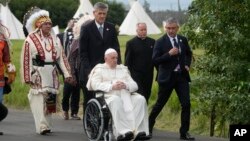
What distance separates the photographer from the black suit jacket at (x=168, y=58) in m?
10.9

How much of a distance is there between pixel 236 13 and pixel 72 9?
5849 cm

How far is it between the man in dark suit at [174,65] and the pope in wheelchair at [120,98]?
0.71 meters

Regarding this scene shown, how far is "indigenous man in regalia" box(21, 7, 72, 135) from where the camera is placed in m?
11.2

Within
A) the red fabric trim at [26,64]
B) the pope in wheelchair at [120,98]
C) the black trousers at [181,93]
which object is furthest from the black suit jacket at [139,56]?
the red fabric trim at [26,64]

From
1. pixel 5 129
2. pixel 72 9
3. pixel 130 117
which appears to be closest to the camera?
pixel 130 117

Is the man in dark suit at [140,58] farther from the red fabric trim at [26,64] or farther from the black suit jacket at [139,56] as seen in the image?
the red fabric trim at [26,64]

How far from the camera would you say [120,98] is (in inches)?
400

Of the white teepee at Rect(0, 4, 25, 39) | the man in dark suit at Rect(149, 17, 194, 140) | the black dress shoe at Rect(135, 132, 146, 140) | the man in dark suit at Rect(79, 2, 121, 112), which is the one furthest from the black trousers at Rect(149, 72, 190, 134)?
the white teepee at Rect(0, 4, 25, 39)

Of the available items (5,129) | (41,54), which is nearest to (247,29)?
(41,54)

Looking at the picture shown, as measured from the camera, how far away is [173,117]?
13.9 m

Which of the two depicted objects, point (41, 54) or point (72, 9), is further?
point (72, 9)

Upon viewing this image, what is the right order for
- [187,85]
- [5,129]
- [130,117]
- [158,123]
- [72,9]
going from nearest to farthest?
[130,117] → [187,85] → [5,129] → [158,123] → [72,9]

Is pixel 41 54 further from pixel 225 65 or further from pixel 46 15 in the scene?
pixel 225 65

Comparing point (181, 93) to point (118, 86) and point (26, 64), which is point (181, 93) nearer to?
point (118, 86)
